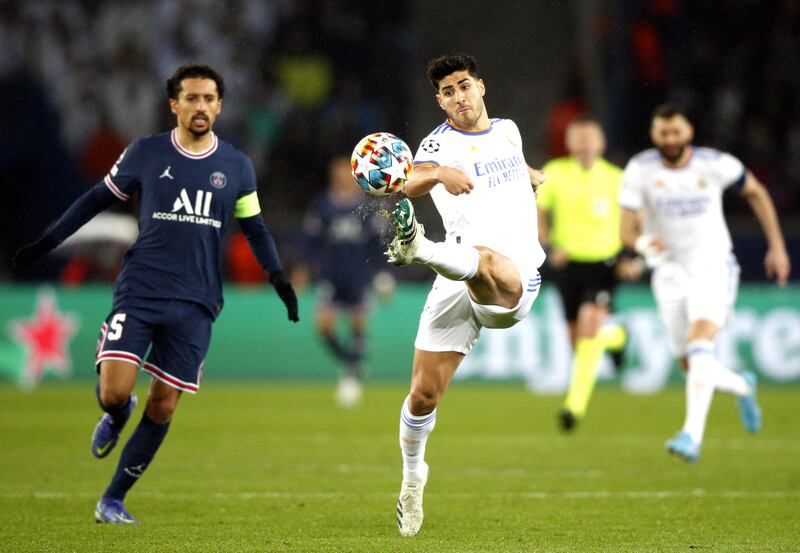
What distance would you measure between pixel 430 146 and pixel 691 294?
143 inches

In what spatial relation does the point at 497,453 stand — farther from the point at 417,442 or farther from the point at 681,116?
the point at 417,442

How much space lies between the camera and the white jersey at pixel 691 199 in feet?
33.7

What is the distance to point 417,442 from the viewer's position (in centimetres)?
725

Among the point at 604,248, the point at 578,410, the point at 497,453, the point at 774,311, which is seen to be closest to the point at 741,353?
the point at 774,311

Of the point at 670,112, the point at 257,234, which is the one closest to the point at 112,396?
the point at 257,234

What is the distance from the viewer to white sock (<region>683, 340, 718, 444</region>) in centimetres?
942

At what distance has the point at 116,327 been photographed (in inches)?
286

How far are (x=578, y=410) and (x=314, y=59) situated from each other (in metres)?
11.3

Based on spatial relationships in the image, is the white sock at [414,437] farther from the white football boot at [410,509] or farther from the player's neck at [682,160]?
the player's neck at [682,160]

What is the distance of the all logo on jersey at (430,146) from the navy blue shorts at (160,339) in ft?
4.94

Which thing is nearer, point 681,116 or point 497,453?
point 681,116

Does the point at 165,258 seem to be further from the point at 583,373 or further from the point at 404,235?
the point at 583,373

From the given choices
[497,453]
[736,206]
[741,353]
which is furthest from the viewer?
[736,206]

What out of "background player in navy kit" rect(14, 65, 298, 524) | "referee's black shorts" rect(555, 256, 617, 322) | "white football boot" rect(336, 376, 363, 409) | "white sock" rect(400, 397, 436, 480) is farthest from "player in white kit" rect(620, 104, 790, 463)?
"white football boot" rect(336, 376, 363, 409)
